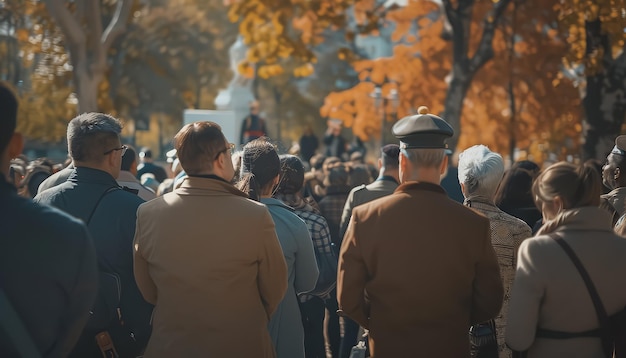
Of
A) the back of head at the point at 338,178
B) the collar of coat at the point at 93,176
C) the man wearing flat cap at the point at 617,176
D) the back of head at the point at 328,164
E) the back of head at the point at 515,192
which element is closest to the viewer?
the collar of coat at the point at 93,176

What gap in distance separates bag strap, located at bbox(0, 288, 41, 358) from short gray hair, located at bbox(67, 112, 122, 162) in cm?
173

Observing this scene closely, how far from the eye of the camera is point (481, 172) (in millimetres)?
6402

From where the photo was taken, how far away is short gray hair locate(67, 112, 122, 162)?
5.88 metres

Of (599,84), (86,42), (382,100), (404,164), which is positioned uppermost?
(86,42)

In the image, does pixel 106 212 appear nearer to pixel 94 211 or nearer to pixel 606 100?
pixel 94 211

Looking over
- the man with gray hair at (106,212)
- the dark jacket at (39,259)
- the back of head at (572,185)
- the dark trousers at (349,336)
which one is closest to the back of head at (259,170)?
the man with gray hair at (106,212)

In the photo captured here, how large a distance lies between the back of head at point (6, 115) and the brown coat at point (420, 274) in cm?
164

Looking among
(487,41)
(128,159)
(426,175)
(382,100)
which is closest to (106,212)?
(426,175)

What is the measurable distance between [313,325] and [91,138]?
267 centimetres

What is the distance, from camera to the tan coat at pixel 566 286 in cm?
492

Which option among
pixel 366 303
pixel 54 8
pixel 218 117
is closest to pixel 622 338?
pixel 366 303

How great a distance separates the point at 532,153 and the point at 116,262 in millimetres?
28009

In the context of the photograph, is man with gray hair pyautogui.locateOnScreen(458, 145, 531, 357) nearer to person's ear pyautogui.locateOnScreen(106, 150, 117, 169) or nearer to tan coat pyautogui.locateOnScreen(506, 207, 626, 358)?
tan coat pyautogui.locateOnScreen(506, 207, 626, 358)

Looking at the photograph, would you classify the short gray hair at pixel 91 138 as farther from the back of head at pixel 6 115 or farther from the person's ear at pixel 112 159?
the back of head at pixel 6 115
